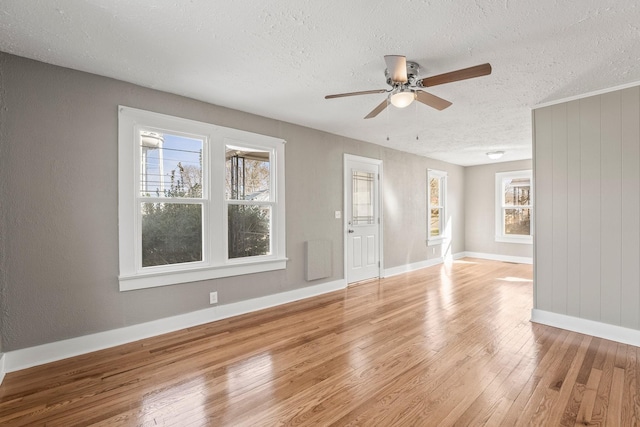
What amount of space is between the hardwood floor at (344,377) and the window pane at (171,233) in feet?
2.61

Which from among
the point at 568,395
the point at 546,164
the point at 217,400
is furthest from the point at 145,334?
the point at 546,164

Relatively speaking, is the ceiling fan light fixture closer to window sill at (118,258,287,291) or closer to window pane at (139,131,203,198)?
window pane at (139,131,203,198)

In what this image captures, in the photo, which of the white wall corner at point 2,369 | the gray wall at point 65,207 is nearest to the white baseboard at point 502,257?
the gray wall at point 65,207

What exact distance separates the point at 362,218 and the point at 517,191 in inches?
177

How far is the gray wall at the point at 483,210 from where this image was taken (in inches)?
294

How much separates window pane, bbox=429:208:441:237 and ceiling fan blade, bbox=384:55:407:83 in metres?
5.36

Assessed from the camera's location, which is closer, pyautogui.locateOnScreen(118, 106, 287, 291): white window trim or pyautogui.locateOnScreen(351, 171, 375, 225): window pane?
pyautogui.locateOnScreen(118, 106, 287, 291): white window trim

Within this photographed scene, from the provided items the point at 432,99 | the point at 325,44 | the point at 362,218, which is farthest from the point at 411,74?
the point at 362,218

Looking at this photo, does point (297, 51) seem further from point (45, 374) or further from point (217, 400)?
point (45, 374)

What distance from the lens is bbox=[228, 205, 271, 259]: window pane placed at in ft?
12.2

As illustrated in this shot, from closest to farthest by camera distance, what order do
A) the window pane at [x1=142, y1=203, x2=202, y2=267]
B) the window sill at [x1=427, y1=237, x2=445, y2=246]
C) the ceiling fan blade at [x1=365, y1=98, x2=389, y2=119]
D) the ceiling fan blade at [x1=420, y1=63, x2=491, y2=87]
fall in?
the ceiling fan blade at [x1=420, y1=63, x2=491, y2=87], the ceiling fan blade at [x1=365, y1=98, x2=389, y2=119], the window pane at [x1=142, y1=203, x2=202, y2=267], the window sill at [x1=427, y1=237, x2=445, y2=246]

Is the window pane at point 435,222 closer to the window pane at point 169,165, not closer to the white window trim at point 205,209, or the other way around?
the white window trim at point 205,209

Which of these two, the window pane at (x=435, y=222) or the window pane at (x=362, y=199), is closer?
the window pane at (x=362, y=199)

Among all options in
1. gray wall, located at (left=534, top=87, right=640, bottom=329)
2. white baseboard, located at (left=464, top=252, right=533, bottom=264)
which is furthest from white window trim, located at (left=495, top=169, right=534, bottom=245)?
gray wall, located at (left=534, top=87, right=640, bottom=329)
